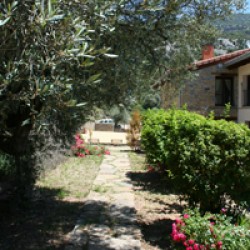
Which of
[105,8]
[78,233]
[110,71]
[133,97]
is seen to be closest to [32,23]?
[105,8]

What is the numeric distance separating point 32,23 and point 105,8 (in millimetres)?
1028

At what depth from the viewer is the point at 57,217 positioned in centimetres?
639

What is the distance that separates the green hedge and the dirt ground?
31.1 inches

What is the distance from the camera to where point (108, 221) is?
19.7 feet

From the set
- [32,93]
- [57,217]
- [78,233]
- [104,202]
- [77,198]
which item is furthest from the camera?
[77,198]

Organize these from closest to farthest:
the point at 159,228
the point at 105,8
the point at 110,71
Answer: the point at 105,8, the point at 110,71, the point at 159,228

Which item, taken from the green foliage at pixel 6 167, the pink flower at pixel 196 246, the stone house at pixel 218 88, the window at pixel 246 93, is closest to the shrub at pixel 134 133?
the stone house at pixel 218 88

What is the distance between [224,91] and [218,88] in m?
0.46

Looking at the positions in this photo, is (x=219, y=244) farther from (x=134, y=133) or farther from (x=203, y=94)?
(x=203, y=94)

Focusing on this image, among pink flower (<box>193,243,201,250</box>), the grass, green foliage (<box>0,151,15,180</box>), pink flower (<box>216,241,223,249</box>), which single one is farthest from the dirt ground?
green foliage (<box>0,151,15,180</box>)

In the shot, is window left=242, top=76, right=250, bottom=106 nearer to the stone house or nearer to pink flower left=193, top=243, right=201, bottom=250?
the stone house

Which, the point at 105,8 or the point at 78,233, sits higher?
the point at 105,8

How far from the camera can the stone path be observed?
5.00 m

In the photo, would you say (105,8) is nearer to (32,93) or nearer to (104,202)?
(32,93)
